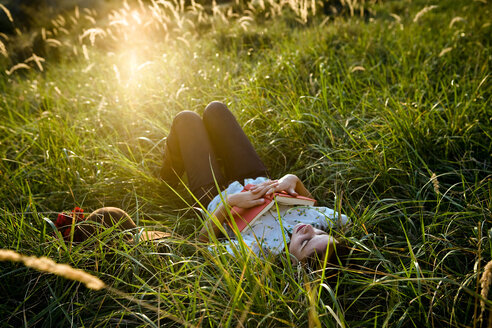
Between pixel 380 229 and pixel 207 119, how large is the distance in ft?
4.81

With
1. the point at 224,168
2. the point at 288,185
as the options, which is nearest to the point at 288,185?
the point at 288,185

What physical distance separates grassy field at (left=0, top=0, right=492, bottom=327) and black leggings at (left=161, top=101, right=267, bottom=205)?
0.99ft

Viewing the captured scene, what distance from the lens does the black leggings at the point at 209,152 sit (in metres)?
2.30

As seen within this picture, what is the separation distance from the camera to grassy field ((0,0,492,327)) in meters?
1.31

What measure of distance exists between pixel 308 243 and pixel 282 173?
119 centimetres

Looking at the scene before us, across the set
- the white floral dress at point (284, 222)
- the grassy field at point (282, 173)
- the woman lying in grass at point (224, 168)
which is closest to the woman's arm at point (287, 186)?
the woman lying in grass at point (224, 168)

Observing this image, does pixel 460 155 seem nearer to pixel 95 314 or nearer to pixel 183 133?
pixel 183 133

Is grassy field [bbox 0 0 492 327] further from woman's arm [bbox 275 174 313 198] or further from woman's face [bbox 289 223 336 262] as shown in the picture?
woman's arm [bbox 275 174 313 198]

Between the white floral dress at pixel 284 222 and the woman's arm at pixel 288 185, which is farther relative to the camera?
the woman's arm at pixel 288 185

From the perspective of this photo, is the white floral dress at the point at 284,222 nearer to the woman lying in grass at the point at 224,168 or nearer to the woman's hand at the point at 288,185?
the woman lying in grass at the point at 224,168

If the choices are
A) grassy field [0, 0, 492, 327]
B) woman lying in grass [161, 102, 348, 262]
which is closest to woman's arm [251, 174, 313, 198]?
woman lying in grass [161, 102, 348, 262]

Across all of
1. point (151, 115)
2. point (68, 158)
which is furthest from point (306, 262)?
point (151, 115)

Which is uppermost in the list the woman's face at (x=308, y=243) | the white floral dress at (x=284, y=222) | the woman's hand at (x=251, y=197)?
the woman's hand at (x=251, y=197)

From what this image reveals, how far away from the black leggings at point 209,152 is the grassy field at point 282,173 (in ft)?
0.99
